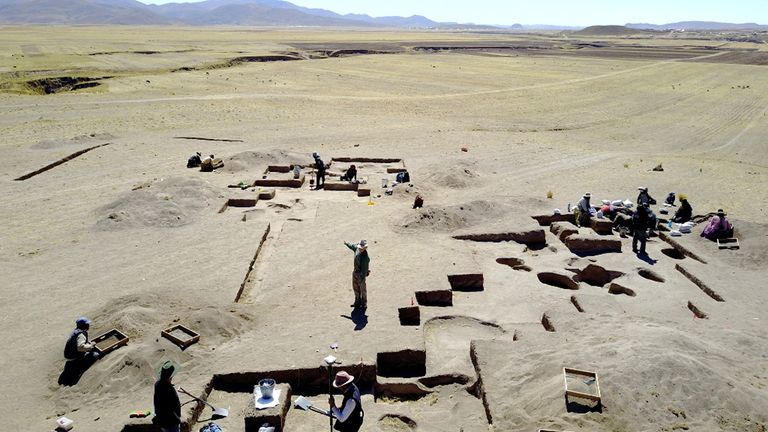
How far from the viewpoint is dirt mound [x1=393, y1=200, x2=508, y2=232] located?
15.7 m

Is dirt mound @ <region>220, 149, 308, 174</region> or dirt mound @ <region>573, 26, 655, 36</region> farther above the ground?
dirt mound @ <region>573, 26, 655, 36</region>

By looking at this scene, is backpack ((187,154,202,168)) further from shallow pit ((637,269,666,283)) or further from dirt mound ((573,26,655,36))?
dirt mound ((573,26,655,36))

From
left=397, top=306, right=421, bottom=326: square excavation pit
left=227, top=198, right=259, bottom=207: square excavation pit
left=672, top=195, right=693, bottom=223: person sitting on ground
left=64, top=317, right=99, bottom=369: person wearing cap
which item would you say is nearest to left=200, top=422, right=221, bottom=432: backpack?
left=64, top=317, right=99, bottom=369: person wearing cap

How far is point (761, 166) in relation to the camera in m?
23.5

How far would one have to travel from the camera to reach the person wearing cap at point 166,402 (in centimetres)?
693

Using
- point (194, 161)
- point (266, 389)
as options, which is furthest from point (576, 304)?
point (194, 161)

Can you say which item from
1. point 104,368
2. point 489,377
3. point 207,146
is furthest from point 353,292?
point 207,146

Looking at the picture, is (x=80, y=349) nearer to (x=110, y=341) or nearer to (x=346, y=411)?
(x=110, y=341)

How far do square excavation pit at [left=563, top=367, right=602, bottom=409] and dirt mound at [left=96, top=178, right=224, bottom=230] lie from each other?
11310 millimetres

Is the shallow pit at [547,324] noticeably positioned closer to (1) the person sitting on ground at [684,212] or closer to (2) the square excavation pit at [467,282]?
(2) the square excavation pit at [467,282]

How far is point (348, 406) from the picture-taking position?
291 inches

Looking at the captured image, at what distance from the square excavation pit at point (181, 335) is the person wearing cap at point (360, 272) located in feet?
10.00

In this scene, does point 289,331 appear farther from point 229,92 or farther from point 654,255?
point 229,92

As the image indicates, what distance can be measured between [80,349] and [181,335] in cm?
151
